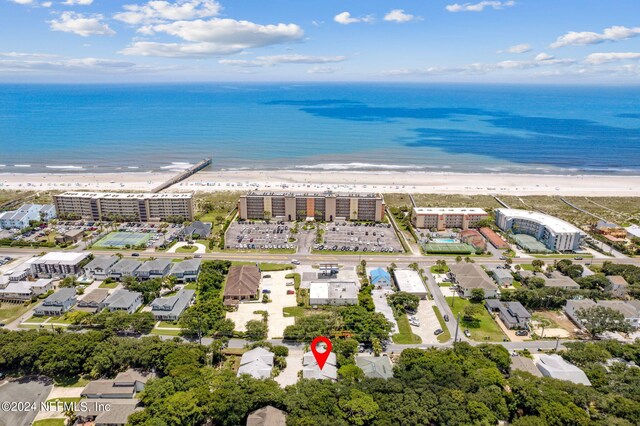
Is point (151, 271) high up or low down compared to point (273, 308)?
up

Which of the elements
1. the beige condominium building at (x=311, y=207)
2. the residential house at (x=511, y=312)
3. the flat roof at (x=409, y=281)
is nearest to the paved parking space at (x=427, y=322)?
the flat roof at (x=409, y=281)

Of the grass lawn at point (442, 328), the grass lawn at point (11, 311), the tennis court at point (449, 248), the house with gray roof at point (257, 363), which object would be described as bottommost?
the grass lawn at point (442, 328)

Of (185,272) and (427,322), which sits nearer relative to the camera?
(427,322)

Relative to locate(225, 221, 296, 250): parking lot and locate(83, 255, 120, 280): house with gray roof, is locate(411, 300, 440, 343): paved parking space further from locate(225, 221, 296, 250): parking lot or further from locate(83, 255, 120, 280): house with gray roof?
locate(83, 255, 120, 280): house with gray roof

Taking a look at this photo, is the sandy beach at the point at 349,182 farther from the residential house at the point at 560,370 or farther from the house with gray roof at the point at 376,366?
the residential house at the point at 560,370

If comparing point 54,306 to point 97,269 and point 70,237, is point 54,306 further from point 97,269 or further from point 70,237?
point 70,237

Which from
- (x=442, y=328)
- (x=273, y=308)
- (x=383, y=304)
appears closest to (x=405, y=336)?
(x=442, y=328)

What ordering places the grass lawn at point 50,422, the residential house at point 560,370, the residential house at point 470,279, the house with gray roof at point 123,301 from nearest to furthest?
the grass lawn at point 50,422 → the residential house at point 560,370 → the house with gray roof at point 123,301 → the residential house at point 470,279
